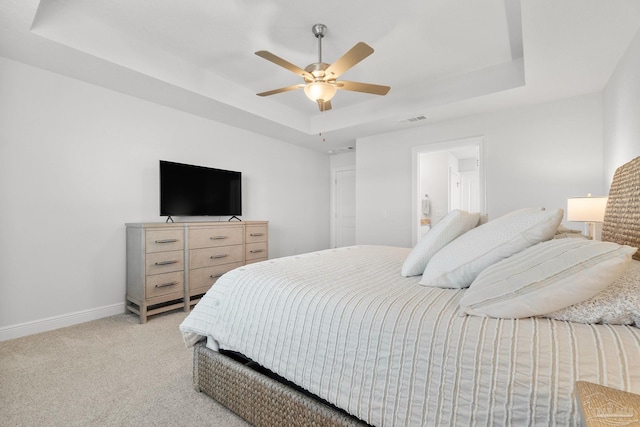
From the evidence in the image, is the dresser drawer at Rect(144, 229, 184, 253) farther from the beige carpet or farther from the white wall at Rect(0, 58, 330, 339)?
the beige carpet

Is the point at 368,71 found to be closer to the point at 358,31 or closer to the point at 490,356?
the point at 358,31

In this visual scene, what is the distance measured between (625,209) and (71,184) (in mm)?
4165

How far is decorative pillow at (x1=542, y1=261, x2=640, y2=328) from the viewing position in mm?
809

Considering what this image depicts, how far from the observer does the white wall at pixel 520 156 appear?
321 cm

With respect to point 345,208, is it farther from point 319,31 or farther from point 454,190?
point 319,31

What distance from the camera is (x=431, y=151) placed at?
4258 millimetres

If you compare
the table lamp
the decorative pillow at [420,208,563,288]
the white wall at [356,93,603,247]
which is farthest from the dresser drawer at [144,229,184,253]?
the table lamp

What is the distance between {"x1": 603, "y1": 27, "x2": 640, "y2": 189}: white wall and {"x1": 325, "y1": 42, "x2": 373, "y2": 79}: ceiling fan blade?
1868mm

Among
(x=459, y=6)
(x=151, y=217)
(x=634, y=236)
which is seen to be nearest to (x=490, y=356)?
(x=634, y=236)

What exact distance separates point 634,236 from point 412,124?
311cm

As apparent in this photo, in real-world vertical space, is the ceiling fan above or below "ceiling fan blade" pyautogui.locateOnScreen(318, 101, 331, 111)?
above

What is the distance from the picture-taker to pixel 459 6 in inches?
88.7

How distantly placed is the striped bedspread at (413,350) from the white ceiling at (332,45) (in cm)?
200

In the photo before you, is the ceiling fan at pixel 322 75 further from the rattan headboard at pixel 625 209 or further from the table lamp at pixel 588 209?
the table lamp at pixel 588 209
